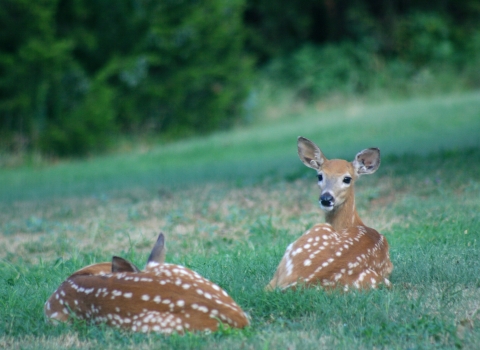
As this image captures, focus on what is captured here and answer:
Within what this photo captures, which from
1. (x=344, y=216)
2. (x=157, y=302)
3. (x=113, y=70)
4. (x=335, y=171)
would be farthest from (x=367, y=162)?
(x=113, y=70)

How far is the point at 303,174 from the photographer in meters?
11.3

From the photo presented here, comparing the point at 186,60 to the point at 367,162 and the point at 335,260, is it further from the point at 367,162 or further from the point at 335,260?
the point at 335,260

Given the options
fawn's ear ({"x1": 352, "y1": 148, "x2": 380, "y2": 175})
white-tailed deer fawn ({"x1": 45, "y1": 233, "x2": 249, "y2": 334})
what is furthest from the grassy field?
fawn's ear ({"x1": 352, "y1": 148, "x2": 380, "y2": 175})

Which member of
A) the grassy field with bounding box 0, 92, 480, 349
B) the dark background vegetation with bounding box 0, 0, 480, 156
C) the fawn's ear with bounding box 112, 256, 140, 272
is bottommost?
the grassy field with bounding box 0, 92, 480, 349

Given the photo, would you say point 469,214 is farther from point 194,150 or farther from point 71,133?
point 71,133

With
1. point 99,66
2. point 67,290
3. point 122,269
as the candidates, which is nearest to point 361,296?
point 122,269

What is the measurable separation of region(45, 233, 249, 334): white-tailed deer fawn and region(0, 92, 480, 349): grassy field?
0.30 ft

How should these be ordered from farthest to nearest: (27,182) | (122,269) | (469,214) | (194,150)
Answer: (194,150)
(27,182)
(469,214)
(122,269)

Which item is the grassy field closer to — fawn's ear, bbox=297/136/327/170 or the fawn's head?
the fawn's head

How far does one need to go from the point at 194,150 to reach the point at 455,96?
935cm

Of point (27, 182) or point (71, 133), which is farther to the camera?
point (71, 133)

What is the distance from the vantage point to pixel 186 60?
2095 cm

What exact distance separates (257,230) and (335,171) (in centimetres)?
167

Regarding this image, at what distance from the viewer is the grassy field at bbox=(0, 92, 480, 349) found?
452 cm
